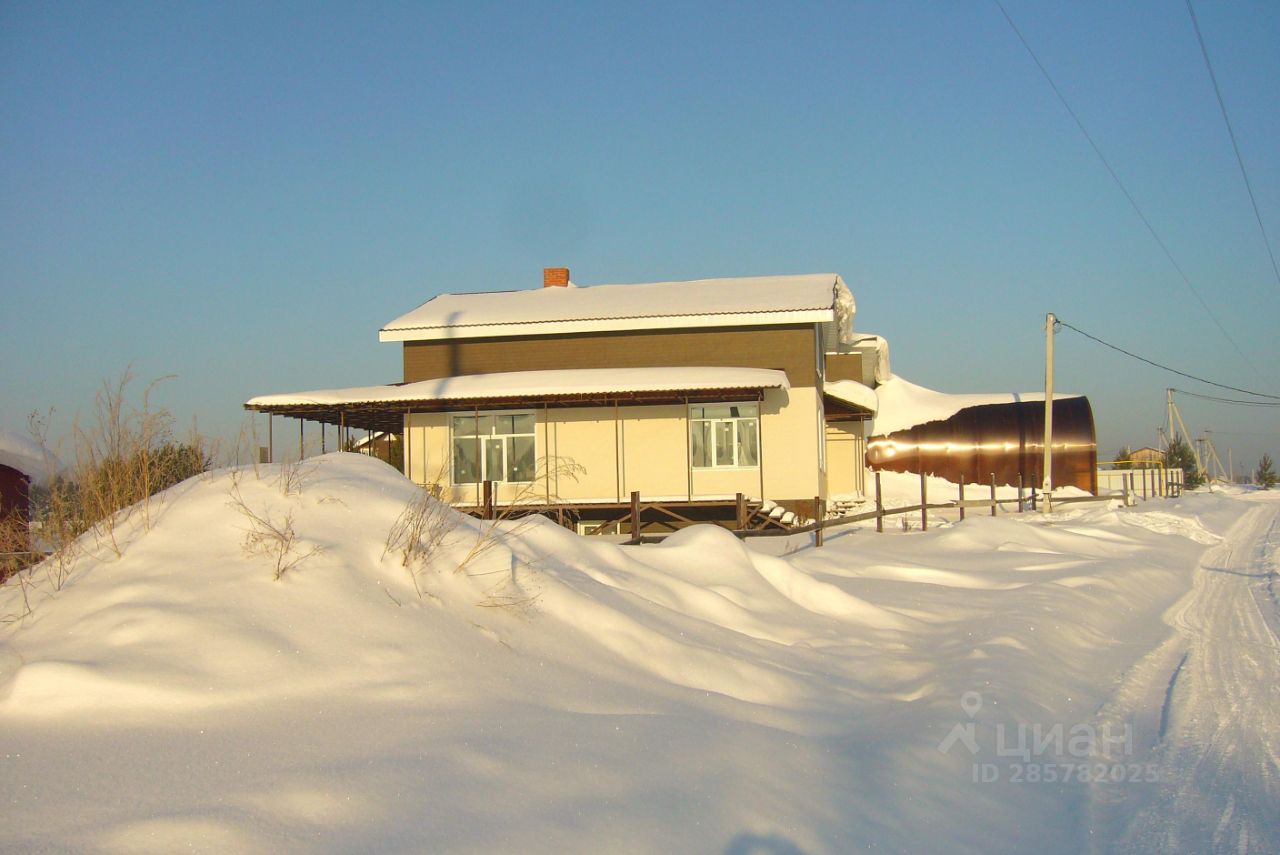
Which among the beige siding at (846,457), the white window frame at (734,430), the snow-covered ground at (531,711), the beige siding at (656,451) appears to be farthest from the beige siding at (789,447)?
the snow-covered ground at (531,711)

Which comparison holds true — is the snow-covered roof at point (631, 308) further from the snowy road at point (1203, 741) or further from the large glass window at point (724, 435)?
the snowy road at point (1203, 741)

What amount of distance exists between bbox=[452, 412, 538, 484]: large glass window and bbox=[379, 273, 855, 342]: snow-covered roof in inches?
110

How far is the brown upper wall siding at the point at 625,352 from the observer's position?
25.0 metres

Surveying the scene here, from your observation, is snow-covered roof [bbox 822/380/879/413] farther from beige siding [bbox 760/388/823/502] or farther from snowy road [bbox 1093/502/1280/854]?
snowy road [bbox 1093/502/1280/854]

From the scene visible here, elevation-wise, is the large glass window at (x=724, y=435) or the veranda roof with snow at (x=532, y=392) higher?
the veranda roof with snow at (x=532, y=392)

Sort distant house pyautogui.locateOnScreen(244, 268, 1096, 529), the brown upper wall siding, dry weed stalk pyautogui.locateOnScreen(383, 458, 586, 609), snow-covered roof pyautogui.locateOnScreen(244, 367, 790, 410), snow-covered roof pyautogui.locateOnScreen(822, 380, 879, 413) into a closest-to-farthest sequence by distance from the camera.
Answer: dry weed stalk pyautogui.locateOnScreen(383, 458, 586, 609) < snow-covered roof pyautogui.locateOnScreen(244, 367, 790, 410) < distant house pyautogui.locateOnScreen(244, 268, 1096, 529) < the brown upper wall siding < snow-covered roof pyautogui.locateOnScreen(822, 380, 879, 413)

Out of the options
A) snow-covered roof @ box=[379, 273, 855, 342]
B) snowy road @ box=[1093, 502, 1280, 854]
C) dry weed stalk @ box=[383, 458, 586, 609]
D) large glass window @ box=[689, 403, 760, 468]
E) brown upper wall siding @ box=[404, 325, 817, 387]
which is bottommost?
snowy road @ box=[1093, 502, 1280, 854]

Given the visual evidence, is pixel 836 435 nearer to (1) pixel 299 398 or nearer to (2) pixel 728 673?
(1) pixel 299 398

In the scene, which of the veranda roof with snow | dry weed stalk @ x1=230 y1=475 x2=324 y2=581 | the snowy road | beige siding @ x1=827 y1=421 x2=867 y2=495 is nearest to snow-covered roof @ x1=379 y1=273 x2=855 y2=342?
the veranda roof with snow

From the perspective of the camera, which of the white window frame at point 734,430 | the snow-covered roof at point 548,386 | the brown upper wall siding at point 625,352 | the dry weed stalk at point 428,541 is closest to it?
the dry weed stalk at point 428,541

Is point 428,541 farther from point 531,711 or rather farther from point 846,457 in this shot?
Result: point 846,457

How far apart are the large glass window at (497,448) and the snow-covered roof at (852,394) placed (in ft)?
30.5

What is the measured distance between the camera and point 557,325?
26.0 meters

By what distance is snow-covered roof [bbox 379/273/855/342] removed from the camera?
25.1 m
